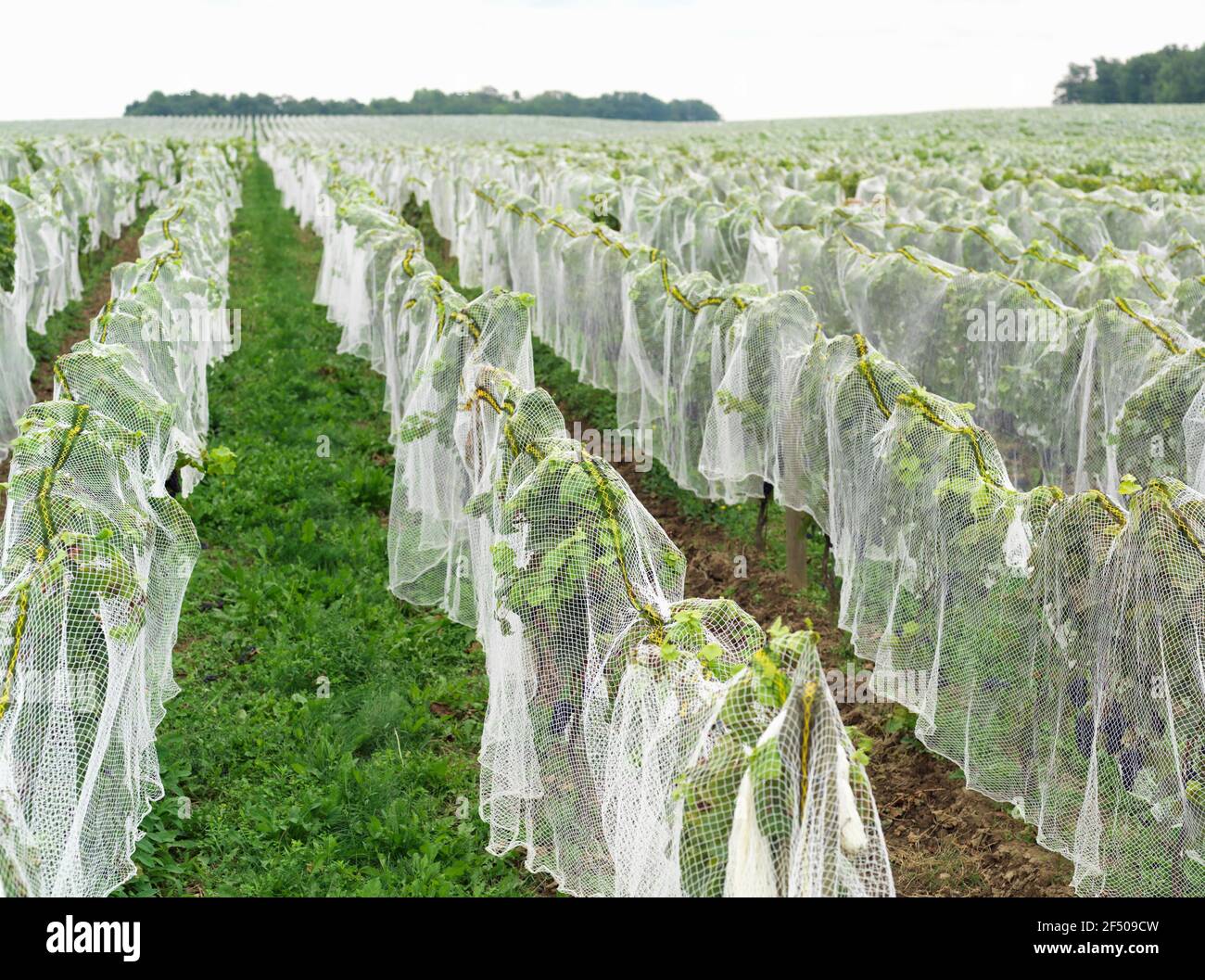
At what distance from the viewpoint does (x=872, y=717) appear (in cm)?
639

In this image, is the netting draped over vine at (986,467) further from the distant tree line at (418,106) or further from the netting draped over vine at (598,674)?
the distant tree line at (418,106)

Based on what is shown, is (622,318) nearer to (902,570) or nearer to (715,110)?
(902,570)

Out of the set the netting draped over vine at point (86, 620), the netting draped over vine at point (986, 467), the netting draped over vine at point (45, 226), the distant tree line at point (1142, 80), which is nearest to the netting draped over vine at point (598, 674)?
the netting draped over vine at point (986, 467)

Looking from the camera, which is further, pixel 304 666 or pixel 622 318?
pixel 622 318

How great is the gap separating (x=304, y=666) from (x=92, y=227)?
15.2m

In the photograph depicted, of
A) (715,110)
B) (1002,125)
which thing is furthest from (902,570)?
(715,110)

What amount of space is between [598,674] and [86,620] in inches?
74.0

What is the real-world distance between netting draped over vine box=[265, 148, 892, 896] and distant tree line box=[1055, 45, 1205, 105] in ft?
262

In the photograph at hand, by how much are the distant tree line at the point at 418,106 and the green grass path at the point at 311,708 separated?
92398mm

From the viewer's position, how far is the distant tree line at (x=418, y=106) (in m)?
99.1

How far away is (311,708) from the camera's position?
6273 mm

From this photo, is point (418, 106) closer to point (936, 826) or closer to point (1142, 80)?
point (1142, 80)

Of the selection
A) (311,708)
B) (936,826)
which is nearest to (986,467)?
(936,826)

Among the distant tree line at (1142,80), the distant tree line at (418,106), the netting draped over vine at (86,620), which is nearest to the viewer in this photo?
the netting draped over vine at (86,620)
